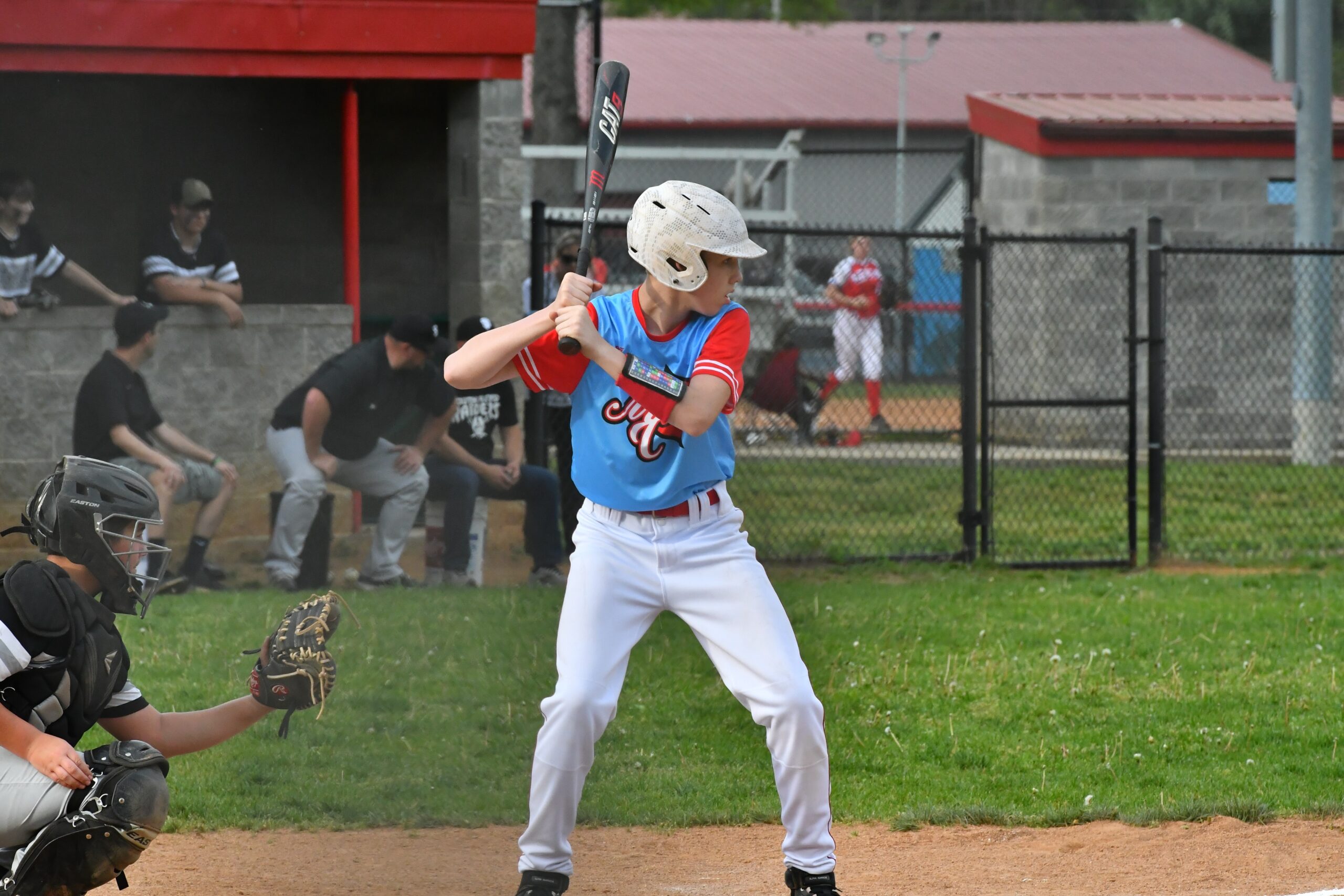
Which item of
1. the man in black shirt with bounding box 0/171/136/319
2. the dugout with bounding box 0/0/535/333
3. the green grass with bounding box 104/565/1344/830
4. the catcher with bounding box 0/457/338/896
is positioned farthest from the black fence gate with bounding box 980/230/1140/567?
the catcher with bounding box 0/457/338/896

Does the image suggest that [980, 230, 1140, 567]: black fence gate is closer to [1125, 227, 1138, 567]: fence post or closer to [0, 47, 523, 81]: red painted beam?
[1125, 227, 1138, 567]: fence post

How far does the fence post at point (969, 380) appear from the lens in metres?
8.59

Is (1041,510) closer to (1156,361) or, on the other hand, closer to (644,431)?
(1156,361)

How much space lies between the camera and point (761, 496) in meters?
10.8

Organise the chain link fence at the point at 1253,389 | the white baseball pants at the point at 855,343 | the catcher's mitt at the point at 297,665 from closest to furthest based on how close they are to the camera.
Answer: the catcher's mitt at the point at 297,665 < the chain link fence at the point at 1253,389 < the white baseball pants at the point at 855,343

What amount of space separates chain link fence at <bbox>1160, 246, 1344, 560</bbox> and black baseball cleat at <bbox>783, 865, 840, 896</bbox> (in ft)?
23.1

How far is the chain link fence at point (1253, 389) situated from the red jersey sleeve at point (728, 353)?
7033 mm

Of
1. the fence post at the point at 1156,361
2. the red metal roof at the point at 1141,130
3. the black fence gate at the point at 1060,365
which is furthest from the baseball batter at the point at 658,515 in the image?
the red metal roof at the point at 1141,130

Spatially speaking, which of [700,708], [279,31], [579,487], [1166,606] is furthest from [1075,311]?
[579,487]

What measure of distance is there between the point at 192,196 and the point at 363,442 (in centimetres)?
170

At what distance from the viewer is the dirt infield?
4203mm

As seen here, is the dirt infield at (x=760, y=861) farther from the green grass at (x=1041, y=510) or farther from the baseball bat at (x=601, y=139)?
the green grass at (x=1041, y=510)

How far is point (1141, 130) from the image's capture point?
13172 millimetres

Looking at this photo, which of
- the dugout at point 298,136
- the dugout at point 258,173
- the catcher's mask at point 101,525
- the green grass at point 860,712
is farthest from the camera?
the dugout at point 298,136
